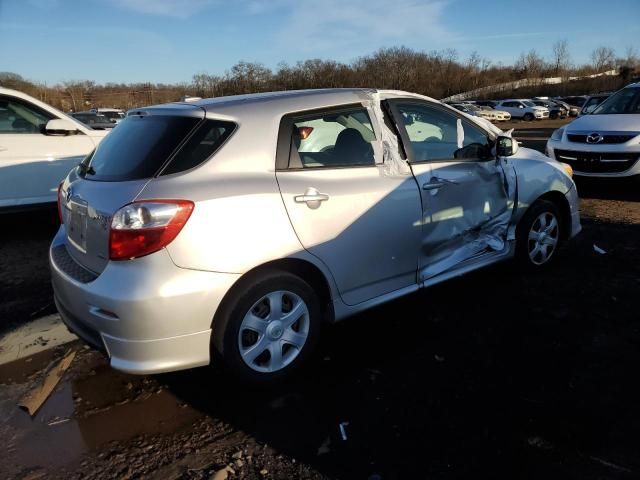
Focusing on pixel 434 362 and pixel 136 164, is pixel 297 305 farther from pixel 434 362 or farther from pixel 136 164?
pixel 136 164

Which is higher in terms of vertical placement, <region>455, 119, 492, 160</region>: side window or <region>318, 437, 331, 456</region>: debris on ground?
<region>455, 119, 492, 160</region>: side window

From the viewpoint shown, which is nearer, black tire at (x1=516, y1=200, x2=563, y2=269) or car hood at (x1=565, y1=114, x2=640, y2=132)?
black tire at (x1=516, y1=200, x2=563, y2=269)

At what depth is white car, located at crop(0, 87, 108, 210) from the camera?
5.90 m

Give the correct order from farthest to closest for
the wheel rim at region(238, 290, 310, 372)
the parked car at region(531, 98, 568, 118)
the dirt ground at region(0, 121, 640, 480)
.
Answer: the parked car at region(531, 98, 568, 118) < the wheel rim at region(238, 290, 310, 372) < the dirt ground at region(0, 121, 640, 480)

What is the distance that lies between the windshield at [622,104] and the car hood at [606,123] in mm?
360

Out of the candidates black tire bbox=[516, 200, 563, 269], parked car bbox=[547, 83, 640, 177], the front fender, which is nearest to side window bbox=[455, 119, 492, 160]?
the front fender

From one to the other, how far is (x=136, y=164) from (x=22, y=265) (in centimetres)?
341

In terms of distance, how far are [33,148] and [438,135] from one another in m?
4.86

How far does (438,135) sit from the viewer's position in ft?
13.6

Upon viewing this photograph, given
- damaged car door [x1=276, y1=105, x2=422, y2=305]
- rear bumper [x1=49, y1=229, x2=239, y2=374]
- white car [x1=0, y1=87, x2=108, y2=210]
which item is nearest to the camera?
rear bumper [x1=49, y1=229, x2=239, y2=374]

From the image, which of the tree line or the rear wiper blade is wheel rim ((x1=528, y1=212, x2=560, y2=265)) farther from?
the tree line

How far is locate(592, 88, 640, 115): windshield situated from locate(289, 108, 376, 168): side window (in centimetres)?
687

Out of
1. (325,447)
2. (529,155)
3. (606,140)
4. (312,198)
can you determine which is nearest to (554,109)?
(606,140)

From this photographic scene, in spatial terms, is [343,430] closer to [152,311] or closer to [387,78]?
[152,311]
